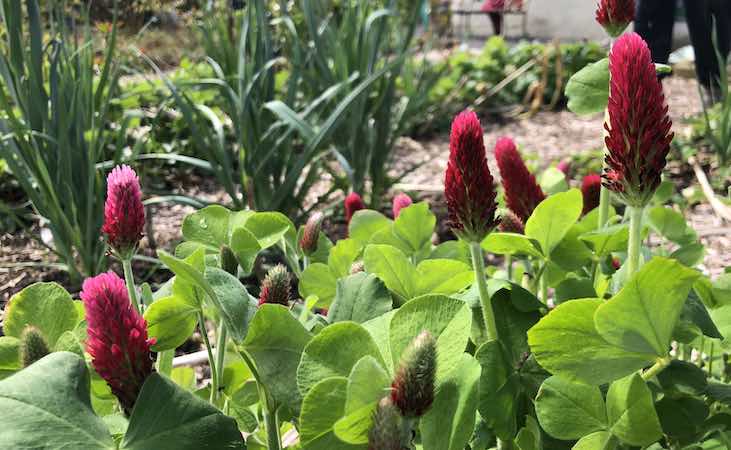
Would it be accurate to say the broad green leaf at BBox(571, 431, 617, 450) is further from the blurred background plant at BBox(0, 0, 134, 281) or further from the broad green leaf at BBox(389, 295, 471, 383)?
the blurred background plant at BBox(0, 0, 134, 281)

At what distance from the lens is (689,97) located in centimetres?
559

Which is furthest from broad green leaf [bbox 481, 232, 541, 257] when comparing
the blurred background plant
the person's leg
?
the blurred background plant

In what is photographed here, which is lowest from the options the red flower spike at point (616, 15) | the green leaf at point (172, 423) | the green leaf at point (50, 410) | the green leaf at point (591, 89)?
the green leaf at point (172, 423)

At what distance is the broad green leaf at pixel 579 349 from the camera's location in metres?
0.59

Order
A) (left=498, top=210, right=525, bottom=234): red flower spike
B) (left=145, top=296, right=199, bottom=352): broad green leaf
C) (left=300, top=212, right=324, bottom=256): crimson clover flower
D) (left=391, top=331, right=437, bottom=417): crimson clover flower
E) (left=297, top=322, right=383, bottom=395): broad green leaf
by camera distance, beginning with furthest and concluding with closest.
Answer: (left=300, top=212, right=324, bottom=256): crimson clover flower
(left=498, top=210, right=525, bottom=234): red flower spike
(left=145, top=296, right=199, bottom=352): broad green leaf
(left=297, top=322, right=383, bottom=395): broad green leaf
(left=391, top=331, right=437, bottom=417): crimson clover flower

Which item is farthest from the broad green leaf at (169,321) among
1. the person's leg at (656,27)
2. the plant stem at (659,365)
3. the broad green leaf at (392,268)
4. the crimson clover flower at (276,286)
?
the person's leg at (656,27)

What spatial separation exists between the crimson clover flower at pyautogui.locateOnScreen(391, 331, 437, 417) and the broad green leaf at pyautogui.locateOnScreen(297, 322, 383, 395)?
0.32 feet

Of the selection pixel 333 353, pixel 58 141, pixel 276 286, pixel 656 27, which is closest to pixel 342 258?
pixel 276 286

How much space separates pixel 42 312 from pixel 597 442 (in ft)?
1.63

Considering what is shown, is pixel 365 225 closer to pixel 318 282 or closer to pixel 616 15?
pixel 318 282

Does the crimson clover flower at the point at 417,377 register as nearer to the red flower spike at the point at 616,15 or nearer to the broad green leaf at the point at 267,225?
the broad green leaf at the point at 267,225

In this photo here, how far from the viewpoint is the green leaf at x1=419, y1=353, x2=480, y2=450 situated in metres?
0.55

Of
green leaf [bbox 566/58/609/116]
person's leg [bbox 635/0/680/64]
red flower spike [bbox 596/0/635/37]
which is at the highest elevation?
red flower spike [bbox 596/0/635/37]

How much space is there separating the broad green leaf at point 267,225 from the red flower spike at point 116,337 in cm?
37
